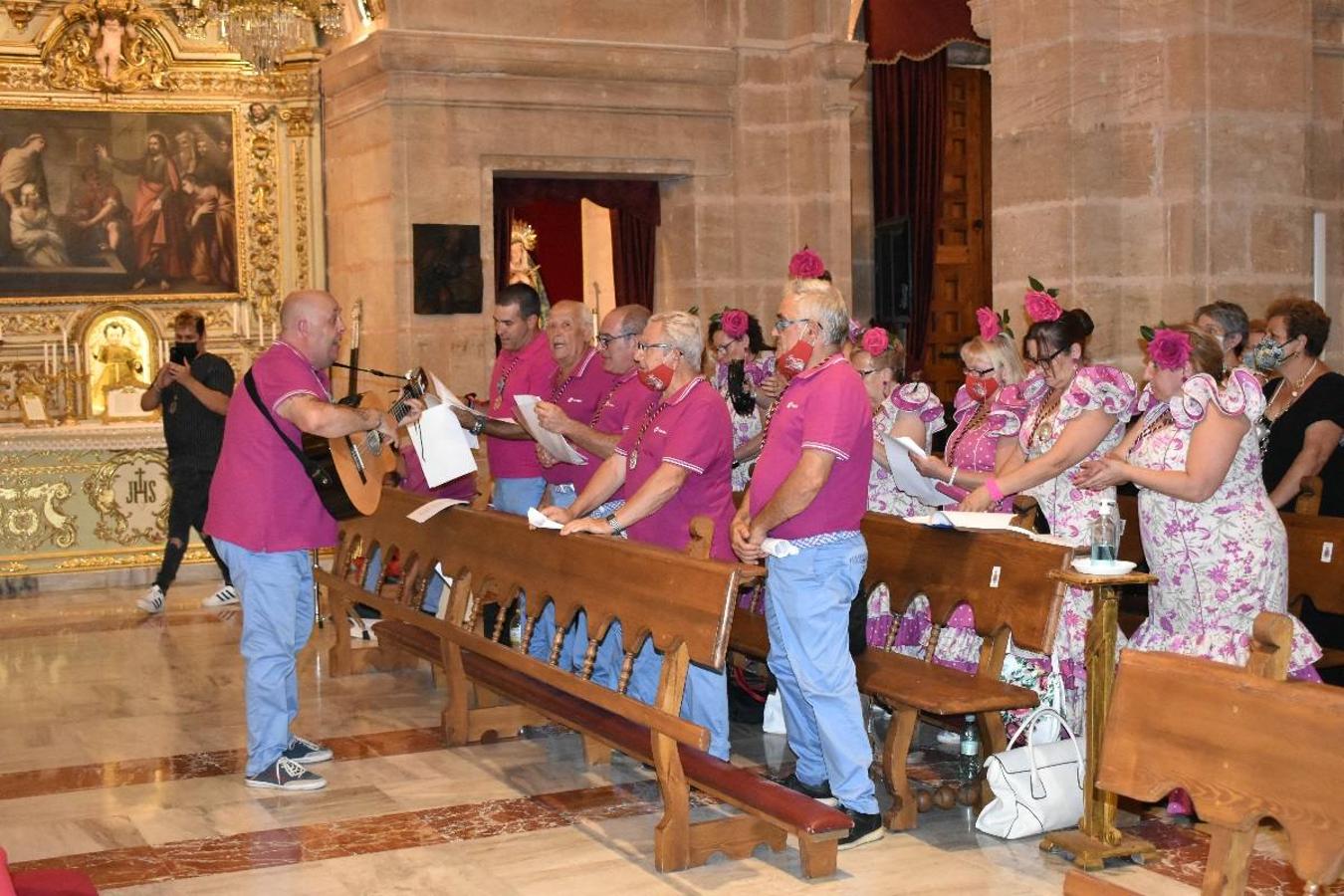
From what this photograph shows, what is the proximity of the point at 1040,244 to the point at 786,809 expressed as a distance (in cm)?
446

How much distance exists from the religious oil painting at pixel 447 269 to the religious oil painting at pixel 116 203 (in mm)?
2075

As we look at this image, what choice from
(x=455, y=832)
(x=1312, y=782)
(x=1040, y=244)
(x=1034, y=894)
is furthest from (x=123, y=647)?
(x=1312, y=782)

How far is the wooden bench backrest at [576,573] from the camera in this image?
4.88 m

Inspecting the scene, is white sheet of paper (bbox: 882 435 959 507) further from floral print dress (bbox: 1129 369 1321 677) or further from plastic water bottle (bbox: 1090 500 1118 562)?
plastic water bottle (bbox: 1090 500 1118 562)

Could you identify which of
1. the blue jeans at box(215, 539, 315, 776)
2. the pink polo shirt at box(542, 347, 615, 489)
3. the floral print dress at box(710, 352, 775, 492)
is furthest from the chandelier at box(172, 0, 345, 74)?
the blue jeans at box(215, 539, 315, 776)

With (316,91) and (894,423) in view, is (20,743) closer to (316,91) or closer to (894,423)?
(894,423)

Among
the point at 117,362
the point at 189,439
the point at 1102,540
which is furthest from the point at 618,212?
the point at 1102,540

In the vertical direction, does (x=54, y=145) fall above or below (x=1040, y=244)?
above

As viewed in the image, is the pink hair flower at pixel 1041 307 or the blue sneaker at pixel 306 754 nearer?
the pink hair flower at pixel 1041 307

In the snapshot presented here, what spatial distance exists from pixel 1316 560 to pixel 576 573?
101 inches

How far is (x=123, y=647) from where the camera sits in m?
8.93

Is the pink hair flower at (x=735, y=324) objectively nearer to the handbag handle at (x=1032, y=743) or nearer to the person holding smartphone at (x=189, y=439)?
the handbag handle at (x=1032, y=743)

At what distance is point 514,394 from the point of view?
7391mm

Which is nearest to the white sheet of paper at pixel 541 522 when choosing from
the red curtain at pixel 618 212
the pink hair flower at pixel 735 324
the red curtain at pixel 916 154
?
the pink hair flower at pixel 735 324
